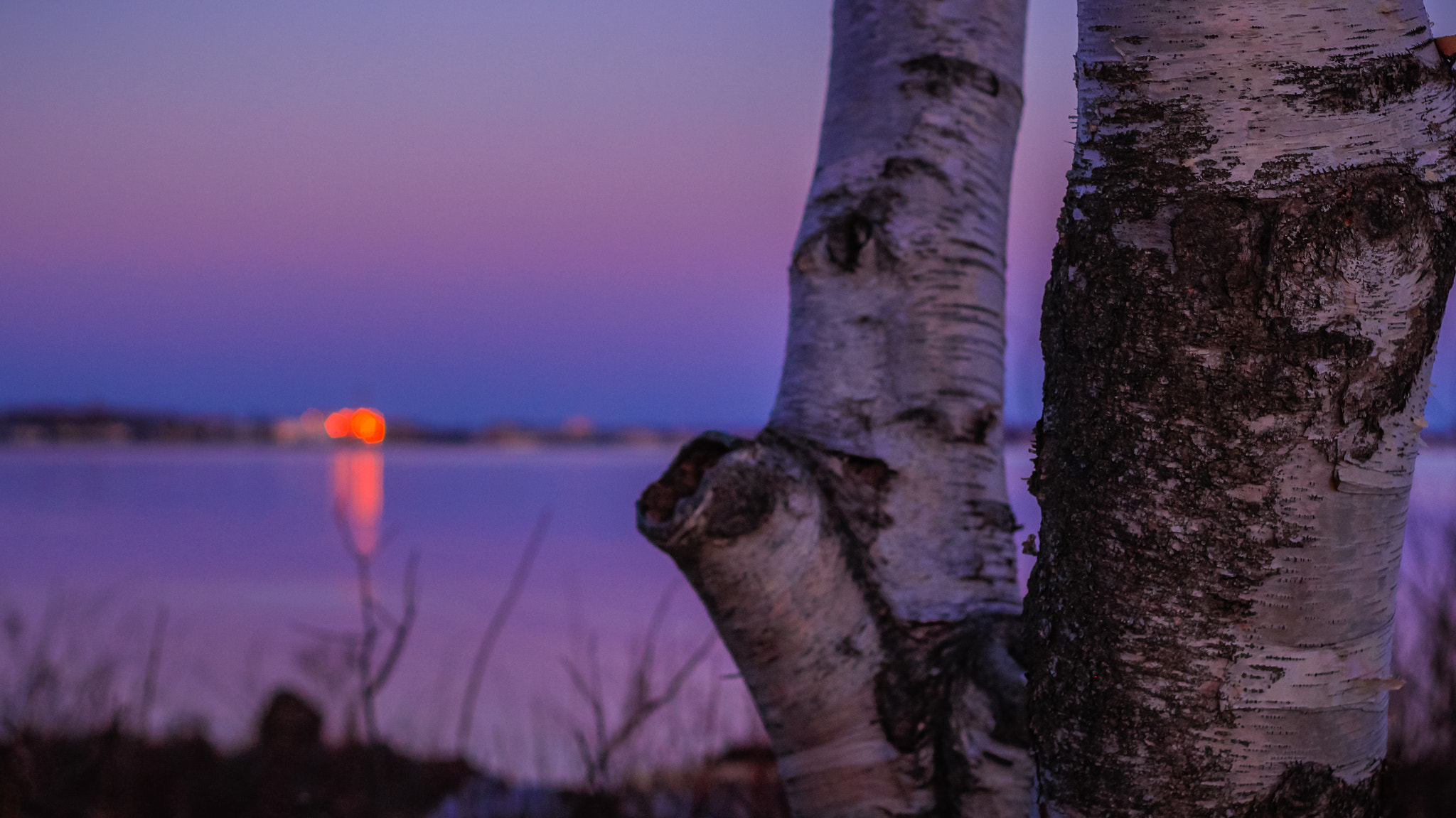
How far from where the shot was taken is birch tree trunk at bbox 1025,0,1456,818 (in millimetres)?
915

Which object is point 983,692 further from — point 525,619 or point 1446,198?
point 525,619

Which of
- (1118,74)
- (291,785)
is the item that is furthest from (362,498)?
(1118,74)

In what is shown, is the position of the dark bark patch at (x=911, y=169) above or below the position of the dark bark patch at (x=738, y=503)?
above

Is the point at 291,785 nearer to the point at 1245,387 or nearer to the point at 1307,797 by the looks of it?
the point at 1307,797

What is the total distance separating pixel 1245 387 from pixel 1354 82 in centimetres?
29

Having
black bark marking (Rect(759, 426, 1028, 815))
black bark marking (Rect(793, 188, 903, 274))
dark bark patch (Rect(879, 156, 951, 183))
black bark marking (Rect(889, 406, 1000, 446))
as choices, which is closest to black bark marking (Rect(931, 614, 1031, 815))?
black bark marking (Rect(759, 426, 1028, 815))

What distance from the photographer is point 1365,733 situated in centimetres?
101

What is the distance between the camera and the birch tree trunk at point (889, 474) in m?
1.49

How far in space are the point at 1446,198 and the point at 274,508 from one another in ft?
91.1

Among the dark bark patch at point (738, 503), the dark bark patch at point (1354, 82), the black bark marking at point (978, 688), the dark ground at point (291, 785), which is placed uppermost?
the dark bark patch at point (1354, 82)

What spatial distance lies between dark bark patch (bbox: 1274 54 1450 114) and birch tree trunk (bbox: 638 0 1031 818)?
810 millimetres

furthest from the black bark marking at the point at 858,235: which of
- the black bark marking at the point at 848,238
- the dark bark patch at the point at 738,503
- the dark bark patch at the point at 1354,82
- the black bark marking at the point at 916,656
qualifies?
the dark bark patch at the point at 1354,82

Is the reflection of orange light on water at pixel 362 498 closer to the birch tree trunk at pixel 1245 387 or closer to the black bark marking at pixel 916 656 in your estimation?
the black bark marking at pixel 916 656

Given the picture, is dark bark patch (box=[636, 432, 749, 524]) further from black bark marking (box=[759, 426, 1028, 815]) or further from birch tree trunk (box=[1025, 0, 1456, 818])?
birch tree trunk (box=[1025, 0, 1456, 818])
